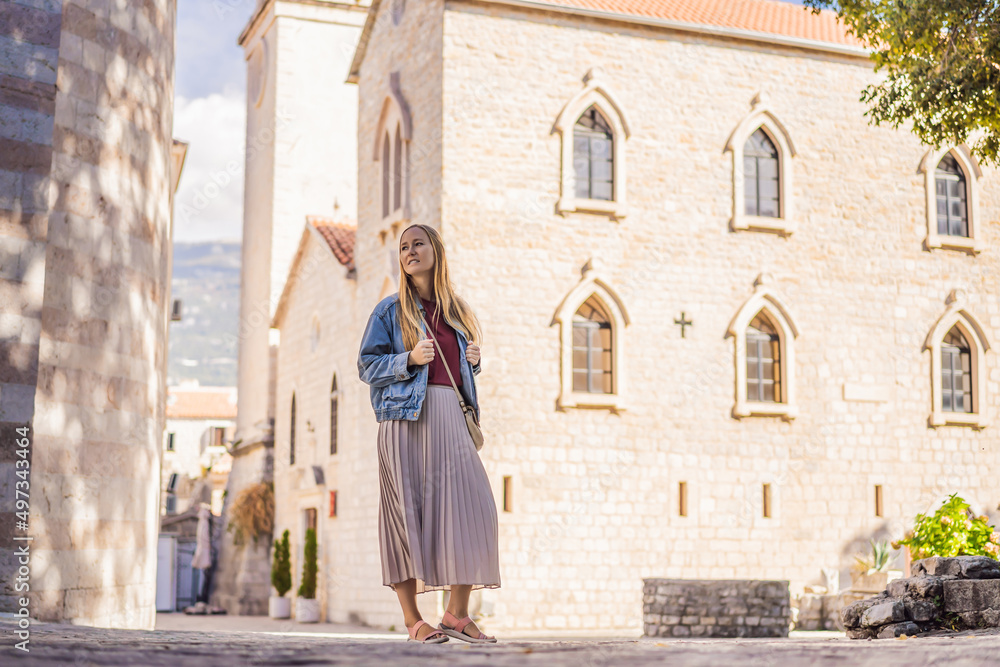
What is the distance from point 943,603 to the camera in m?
8.45

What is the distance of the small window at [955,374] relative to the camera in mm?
19594

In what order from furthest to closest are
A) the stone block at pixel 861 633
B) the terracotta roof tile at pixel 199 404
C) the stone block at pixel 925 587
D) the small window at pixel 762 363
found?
the terracotta roof tile at pixel 199 404 → the small window at pixel 762 363 → the stone block at pixel 861 633 → the stone block at pixel 925 587

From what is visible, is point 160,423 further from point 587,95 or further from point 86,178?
point 587,95

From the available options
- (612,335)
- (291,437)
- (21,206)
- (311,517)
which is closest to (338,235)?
(291,437)

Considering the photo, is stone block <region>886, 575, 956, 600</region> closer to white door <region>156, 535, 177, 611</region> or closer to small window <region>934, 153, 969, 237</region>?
small window <region>934, 153, 969, 237</region>

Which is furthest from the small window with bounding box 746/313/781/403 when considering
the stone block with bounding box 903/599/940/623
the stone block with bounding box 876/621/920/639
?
the stone block with bounding box 876/621/920/639

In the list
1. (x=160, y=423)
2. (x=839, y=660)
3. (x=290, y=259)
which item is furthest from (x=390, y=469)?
(x=290, y=259)

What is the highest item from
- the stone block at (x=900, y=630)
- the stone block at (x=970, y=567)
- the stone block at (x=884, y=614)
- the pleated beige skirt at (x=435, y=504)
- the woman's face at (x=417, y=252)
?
the woman's face at (x=417, y=252)

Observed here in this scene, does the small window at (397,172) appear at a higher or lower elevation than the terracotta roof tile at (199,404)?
higher

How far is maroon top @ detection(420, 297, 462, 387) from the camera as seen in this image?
5.69 metres

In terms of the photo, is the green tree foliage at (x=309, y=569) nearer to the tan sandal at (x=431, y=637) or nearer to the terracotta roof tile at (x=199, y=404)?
the tan sandal at (x=431, y=637)

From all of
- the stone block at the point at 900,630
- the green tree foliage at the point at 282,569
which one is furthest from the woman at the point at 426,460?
the green tree foliage at the point at 282,569

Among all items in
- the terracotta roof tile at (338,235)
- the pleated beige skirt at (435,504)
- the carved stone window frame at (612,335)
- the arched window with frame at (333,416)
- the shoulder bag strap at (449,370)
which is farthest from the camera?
the terracotta roof tile at (338,235)

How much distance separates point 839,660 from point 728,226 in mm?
15338
